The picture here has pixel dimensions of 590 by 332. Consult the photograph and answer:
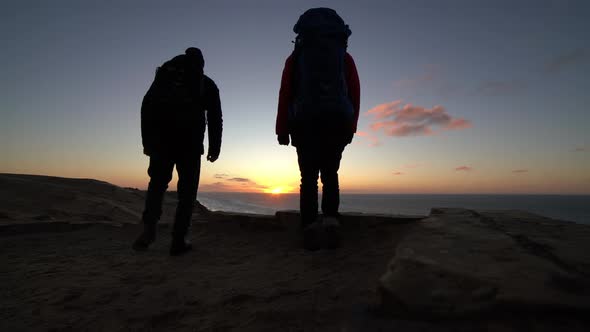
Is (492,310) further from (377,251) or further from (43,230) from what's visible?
(43,230)

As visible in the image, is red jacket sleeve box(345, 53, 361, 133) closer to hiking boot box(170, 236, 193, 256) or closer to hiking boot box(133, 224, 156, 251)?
hiking boot box(170, 236, 193, 256)

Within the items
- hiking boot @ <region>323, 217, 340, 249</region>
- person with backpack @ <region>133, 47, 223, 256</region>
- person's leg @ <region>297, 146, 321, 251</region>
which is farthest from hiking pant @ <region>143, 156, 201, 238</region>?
hiking boot @ <region>323, 217, 340, 249</region>

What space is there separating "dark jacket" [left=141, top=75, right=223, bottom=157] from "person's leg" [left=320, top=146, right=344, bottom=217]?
3.70 feet

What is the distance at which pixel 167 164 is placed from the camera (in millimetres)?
2594

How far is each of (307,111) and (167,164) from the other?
1320 mm

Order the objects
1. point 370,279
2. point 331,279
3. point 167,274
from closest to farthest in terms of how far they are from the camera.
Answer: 1. point 370,279
2. point 331,279
3. point 167,274

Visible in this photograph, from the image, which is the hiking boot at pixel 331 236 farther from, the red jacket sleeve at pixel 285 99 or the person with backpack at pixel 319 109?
the red jacket sleeve at pixel 285 99

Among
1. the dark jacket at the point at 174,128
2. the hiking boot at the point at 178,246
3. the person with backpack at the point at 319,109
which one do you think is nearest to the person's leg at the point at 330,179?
the person with backpack at the point at 319,109

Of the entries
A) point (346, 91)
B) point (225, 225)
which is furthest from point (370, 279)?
point (225, 225)

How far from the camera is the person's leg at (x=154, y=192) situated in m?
2.58

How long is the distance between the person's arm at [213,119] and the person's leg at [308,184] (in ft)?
2.81

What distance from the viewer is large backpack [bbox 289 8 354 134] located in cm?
237

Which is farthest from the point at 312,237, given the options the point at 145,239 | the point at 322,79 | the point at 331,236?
the point at 145,239

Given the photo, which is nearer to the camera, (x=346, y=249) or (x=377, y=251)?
(x=377, y=251)
